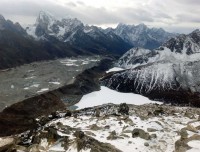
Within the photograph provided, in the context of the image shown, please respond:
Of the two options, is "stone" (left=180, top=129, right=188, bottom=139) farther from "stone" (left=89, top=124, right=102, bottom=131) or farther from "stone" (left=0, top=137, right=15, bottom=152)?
"stone" (left=0, top=137, right=15, bottom=152)

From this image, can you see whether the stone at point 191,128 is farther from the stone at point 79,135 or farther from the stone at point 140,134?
the stone at point 79,135

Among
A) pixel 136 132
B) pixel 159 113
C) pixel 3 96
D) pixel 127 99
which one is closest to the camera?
pixel 136 132

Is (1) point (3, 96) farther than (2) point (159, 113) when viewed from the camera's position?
Yes

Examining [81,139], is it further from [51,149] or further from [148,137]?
[148,137]

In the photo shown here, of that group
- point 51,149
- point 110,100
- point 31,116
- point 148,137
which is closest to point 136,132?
point 148,137

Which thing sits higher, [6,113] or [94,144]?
[94,144]

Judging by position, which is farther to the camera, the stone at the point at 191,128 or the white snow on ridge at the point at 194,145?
the stone at the point at 191,128

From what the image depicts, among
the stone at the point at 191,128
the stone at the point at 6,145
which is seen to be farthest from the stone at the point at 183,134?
the stone at the point at 6,145

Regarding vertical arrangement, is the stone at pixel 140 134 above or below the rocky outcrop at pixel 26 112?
above
